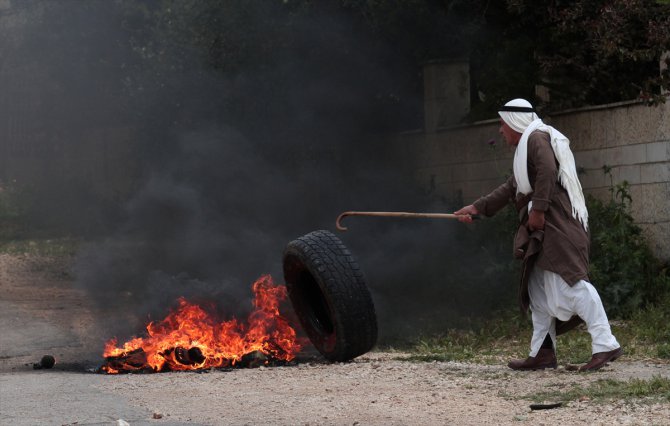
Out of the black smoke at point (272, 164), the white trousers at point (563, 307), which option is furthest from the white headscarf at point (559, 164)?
the black smoke at point (272, 164)

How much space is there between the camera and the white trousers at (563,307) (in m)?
7.70

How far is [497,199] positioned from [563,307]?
103 centimetres

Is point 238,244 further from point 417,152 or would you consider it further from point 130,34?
point 130,34

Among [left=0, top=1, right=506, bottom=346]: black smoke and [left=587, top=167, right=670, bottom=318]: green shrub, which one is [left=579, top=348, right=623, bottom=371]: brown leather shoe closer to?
[left=587, top=167, right=670, bottom=318]: green shrub

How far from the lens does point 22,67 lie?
23.3 m

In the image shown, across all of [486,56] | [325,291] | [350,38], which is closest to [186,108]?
[350,38]

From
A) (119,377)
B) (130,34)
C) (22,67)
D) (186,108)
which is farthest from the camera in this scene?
(22,67)

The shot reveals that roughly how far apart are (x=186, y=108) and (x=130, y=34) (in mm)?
4090

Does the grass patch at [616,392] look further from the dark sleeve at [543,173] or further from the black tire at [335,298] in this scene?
the black tire at [335,298]

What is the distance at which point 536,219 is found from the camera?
7.93 meters

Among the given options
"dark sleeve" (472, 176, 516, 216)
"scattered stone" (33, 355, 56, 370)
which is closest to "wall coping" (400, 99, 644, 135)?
"dark sleeve" (472, 176, 516, 216)

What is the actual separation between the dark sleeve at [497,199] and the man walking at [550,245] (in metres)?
0.16

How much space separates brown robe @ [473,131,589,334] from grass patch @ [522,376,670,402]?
107 cm

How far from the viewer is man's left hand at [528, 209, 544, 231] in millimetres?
7914
